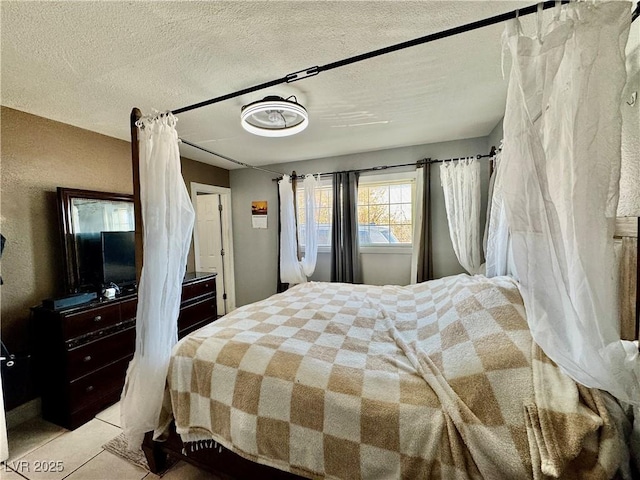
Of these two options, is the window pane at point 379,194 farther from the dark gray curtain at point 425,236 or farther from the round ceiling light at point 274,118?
the round ceiling light at point 274,118

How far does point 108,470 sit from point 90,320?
1065mm

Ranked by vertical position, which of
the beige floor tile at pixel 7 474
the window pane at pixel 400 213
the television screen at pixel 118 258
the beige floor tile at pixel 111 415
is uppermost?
the window pane at pixel 400 213

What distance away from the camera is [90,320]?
2033mm

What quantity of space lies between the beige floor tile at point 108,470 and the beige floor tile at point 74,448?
59 mm

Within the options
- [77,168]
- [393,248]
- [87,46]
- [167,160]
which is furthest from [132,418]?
[393,248]

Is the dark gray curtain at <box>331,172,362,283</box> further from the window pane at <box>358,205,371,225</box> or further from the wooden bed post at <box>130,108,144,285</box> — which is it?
the wooden bed post at <box>130,108,144,285</box>

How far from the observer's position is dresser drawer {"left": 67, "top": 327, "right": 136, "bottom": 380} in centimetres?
193

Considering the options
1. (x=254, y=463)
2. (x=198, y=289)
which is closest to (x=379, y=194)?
(x=198, y=289)

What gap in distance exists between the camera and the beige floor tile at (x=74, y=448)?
1.57m

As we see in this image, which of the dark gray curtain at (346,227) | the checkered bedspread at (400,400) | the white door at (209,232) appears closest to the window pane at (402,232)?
the dark gray curtain at (346,227)

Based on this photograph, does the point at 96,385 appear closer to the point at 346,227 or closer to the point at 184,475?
the point at 184,475

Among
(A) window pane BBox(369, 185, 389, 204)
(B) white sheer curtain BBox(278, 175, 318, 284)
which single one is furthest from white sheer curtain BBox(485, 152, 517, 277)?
(B) white sheer curtain BBox(278, 175, 318, 284)

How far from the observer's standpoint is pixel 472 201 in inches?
105

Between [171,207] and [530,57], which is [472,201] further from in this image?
[171,207]
